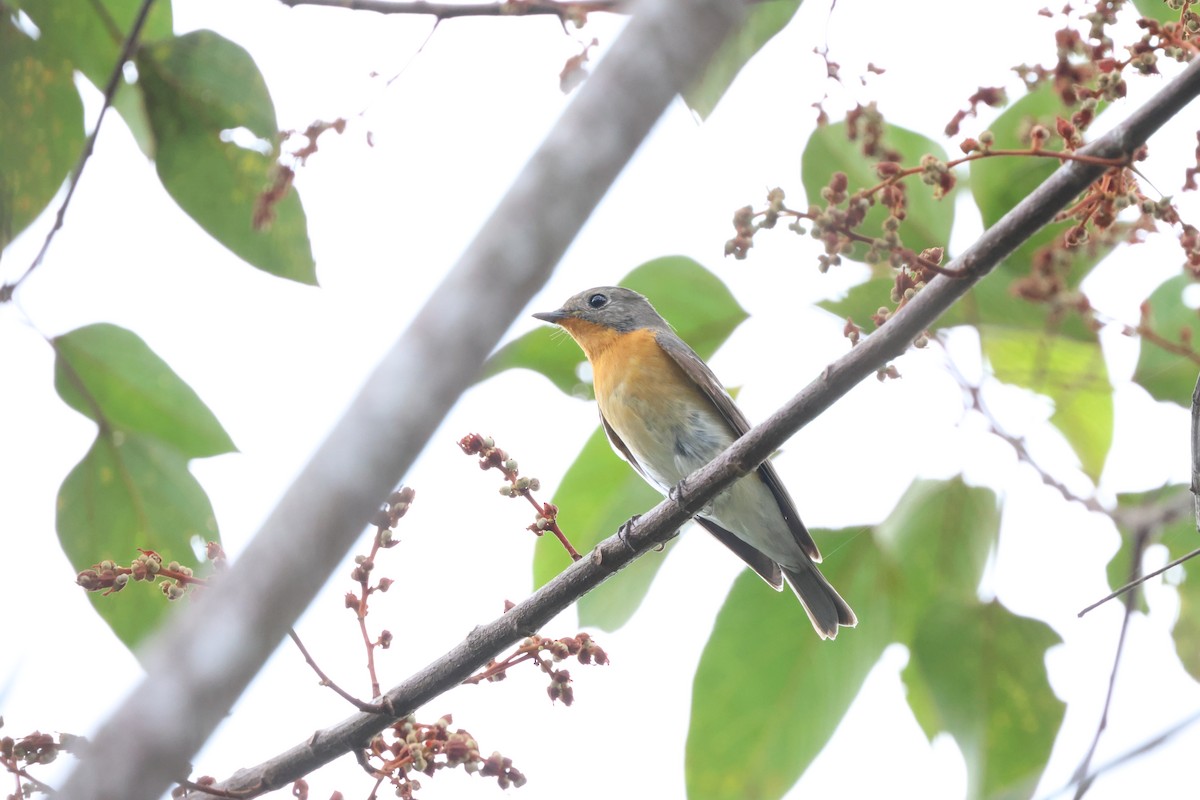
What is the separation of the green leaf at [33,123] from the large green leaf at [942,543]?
2.57 m

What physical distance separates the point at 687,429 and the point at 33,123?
10.1 ft

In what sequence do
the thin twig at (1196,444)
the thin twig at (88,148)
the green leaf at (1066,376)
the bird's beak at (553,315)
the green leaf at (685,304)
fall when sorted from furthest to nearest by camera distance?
the bird's beak at (553,315) < the green leaf at (685,304) < the green leaf at (1066,376) < the thin twig at (88,148) < the thin twig at (1196,444)

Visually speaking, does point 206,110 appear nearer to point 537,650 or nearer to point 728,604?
point 537,650

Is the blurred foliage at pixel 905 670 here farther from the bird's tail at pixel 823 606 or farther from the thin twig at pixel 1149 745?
the thin twig at pixel 1149 745

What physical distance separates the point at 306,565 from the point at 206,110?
2.77m

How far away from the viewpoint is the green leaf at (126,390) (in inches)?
133

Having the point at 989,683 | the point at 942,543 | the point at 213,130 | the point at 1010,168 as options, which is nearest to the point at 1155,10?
the point at 1010,168

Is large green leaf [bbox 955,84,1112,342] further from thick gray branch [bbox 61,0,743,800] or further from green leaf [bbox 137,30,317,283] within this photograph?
thick gray branch [bbox 61,0,743,800]

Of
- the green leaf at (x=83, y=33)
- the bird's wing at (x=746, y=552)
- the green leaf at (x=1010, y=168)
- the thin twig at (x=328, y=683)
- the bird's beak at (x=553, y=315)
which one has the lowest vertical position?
the thin twig at (x=328, y=683)

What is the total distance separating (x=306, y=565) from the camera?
2.89 ft

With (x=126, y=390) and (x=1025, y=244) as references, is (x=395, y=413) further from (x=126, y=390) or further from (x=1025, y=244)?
(x=1025, y=244)

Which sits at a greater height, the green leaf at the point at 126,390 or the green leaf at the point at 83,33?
the green leaf at the point at 83,33

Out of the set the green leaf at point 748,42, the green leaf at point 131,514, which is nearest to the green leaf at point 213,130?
the green leaf at point 131,514

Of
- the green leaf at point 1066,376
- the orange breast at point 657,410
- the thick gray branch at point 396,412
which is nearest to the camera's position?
the thick gray branch at point 396,412
